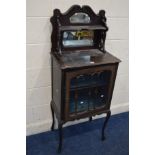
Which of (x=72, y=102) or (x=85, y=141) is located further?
(x=85, y=141)

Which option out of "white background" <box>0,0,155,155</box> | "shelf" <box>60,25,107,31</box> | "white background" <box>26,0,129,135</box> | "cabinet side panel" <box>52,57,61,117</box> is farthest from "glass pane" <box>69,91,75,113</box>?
"white background" <box>0,0,155,155</box>

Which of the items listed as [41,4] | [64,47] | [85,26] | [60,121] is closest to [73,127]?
[60,121]

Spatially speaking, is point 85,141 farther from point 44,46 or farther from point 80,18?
point 80,18

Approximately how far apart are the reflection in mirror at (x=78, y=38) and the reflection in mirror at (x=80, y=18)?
10 centimetres

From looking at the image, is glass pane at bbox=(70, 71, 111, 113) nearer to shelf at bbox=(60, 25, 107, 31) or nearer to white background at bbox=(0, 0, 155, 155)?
shelf at bbox=(60, 25, 107, 31)

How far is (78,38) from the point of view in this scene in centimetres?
203

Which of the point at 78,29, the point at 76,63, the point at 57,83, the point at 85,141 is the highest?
the point at 78,29
